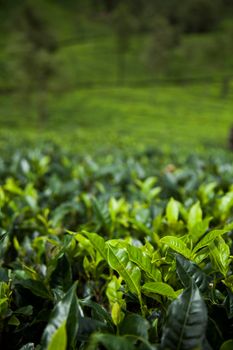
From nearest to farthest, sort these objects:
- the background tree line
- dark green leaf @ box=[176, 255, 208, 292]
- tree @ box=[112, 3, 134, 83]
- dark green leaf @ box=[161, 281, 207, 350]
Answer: dark green leaf @ box=[161, 281, 207, 350]
dark green leaf @ box=[176, 255, 208, 292]
the background tree line
tree @ box=[112, 3, 134, 83]

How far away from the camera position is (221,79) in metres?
44.6

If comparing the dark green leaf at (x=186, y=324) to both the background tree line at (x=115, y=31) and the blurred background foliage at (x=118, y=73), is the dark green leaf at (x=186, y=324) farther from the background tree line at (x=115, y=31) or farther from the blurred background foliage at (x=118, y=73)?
the background tree line at (x=115, y=31)

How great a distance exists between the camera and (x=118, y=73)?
4484 cm

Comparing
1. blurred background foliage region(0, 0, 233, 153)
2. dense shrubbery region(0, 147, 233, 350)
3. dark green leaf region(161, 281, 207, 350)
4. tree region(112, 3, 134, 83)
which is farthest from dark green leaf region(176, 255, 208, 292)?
tree region(112, 3, 134, 83)

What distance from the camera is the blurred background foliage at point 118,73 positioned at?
94.5ft

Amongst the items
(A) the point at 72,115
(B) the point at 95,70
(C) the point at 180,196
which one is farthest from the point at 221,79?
(C) the point at 180,196

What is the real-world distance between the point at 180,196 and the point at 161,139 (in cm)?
1972

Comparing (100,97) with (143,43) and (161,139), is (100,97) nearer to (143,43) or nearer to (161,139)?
(161,139)

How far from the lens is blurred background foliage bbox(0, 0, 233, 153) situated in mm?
28812

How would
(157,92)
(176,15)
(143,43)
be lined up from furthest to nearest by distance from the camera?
(176,15)
(143,43)
(157,92)

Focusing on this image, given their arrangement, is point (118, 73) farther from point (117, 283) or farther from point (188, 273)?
point (188, 273)

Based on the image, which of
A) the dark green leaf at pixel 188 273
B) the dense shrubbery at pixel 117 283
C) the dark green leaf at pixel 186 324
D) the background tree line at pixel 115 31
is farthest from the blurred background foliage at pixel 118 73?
the dark green leaf at pixel 186 324

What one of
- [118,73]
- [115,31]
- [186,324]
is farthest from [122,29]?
[186,324]

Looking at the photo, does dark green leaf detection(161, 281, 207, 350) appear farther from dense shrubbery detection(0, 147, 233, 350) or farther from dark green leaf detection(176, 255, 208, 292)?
dark green leaf detection(176, 255, 208, 292)
